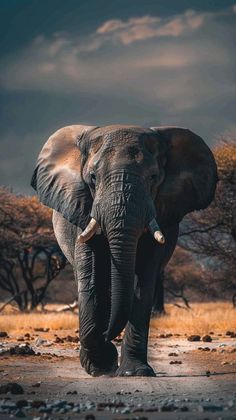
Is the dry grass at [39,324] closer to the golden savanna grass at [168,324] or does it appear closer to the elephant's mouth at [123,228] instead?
the golden savanna grass at [168,324]

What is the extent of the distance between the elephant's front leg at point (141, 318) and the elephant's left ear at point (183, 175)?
498mm

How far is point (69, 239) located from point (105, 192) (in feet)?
7.33

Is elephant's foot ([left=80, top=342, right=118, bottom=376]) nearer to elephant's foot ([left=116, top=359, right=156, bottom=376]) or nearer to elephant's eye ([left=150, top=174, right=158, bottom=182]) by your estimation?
elephant's foot ([left=116, top=359, right=156, bottom=376])

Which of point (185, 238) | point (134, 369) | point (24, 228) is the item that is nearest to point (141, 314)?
point (134, 369)

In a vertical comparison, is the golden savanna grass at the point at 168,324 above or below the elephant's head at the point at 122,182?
below

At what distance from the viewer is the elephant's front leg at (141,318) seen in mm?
12984

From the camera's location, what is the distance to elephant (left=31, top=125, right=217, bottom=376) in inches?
469

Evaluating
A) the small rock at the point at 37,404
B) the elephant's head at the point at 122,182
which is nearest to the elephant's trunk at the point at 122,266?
the elephant's head at the point at 122,182

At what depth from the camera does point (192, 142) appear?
14.1m

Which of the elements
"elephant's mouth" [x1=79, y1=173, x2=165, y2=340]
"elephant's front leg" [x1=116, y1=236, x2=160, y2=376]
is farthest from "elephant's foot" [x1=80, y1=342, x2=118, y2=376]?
"elephant's mouth" [x1=79, y1=173, x2=165, y2=340]

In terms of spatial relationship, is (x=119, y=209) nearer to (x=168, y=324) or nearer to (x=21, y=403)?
(x=21, y=403)

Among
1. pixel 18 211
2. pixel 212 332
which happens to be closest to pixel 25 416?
pixel 212 332

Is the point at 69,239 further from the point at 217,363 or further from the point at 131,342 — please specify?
the point at 217,363

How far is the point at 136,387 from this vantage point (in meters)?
11.3
